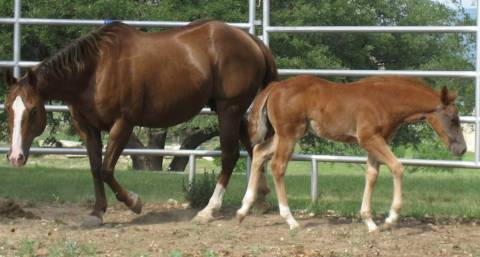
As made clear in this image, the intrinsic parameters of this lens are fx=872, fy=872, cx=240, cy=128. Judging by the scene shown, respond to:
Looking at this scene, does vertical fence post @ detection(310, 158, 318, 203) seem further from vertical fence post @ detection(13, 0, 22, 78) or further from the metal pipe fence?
vertical fence post @ detection(13, 0, 22, 78)

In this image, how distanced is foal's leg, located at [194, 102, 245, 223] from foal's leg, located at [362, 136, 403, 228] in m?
1.28

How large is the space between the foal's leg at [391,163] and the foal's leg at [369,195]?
0.14m

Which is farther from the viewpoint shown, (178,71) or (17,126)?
(178,71)

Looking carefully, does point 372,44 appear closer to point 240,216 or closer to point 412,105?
point 412,105

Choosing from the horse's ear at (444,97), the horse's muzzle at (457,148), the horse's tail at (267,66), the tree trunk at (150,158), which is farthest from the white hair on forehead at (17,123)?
the tree trunk at (150,158)

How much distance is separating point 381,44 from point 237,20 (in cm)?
344

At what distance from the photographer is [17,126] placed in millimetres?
6484

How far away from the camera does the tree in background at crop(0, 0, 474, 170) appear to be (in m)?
16.2

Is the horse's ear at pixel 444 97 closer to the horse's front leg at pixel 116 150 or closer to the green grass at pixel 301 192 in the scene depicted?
the green grass at pixel 301 192

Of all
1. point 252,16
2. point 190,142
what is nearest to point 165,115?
point 252,16

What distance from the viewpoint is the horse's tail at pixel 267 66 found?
758 centimetres

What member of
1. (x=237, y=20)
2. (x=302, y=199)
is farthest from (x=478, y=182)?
(x=237, y=20)

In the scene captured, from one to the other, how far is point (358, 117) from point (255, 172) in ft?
3.11

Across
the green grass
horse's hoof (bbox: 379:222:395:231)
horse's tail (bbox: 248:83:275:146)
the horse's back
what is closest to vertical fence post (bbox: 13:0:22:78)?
the green grass
